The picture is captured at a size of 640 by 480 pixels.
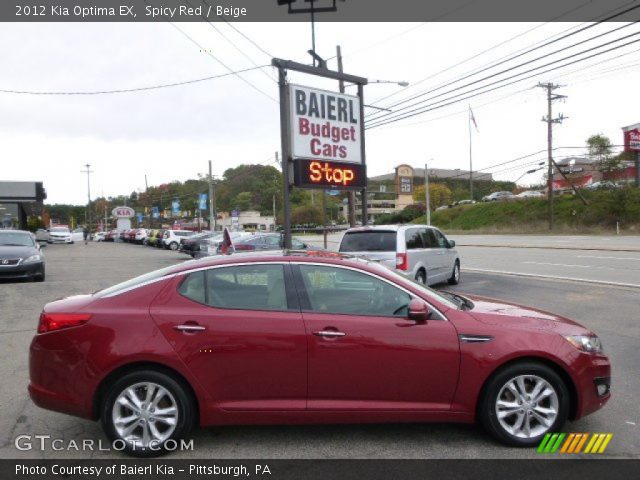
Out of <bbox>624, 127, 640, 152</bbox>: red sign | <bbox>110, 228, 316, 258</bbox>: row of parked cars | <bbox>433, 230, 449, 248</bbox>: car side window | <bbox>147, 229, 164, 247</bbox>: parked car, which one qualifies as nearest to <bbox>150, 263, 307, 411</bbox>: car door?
<bbox>110, 228, 316, 258</bbox>: row of parked cars

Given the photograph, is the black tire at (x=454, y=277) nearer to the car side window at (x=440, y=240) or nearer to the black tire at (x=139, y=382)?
the car side window at (x=440, y=240)

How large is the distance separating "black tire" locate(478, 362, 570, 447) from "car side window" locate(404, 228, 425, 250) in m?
7.24

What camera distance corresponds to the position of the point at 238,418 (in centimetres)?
404

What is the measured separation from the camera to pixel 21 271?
45.0ft

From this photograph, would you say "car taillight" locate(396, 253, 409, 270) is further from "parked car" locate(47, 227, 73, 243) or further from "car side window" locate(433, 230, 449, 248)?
"parked car" locate(47, 227, 73, 243)

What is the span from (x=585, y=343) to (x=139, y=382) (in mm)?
3379

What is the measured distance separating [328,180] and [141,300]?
8.27m

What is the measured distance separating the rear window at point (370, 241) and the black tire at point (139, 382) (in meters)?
7.37

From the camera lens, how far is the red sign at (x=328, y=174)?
11562 millimetres

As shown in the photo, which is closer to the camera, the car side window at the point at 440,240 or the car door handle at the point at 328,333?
the car door handle at the point at 328,333

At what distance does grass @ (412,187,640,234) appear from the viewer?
47.1 metres

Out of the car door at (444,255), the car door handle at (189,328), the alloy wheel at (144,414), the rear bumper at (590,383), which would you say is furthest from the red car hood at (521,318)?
the car door at (444,255)

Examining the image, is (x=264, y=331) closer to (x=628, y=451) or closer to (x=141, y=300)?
(x=141, y=300)

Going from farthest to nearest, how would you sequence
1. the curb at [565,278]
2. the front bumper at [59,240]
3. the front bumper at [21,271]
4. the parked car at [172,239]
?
the front bumper at [59,240] < the parked car at [172,239] < the front bumper at [21,271] < the curb at [565,278]
